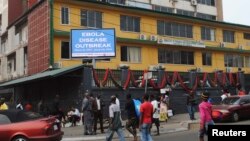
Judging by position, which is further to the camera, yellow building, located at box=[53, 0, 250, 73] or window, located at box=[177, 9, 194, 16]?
window, located at box=[177, 9, 194, 16]

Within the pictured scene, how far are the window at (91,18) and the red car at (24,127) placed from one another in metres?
19.8

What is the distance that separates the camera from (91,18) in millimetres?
32438

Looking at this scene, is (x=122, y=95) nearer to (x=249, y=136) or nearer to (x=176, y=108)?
(x=176, y=108)

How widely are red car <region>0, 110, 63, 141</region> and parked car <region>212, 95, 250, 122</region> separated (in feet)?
32.9

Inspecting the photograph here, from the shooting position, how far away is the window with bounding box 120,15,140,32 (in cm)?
3462

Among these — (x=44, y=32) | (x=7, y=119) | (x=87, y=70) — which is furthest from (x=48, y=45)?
(x=7, y=119)

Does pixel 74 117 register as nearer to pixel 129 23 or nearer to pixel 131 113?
pixel 131 113

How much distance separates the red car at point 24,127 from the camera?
12.4 metres

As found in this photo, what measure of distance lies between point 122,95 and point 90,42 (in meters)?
4.43

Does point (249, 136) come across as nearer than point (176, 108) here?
Yes

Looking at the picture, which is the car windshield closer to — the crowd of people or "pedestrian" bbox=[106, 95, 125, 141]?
the crowd of people

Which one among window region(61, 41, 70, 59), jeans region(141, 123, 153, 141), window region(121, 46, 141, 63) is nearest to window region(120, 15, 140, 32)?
window region(121, 46, 141, 63)

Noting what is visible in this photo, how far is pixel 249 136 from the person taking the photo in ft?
12.7

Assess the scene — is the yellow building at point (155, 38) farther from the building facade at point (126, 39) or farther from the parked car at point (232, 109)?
the parked car at point (232, 109)
